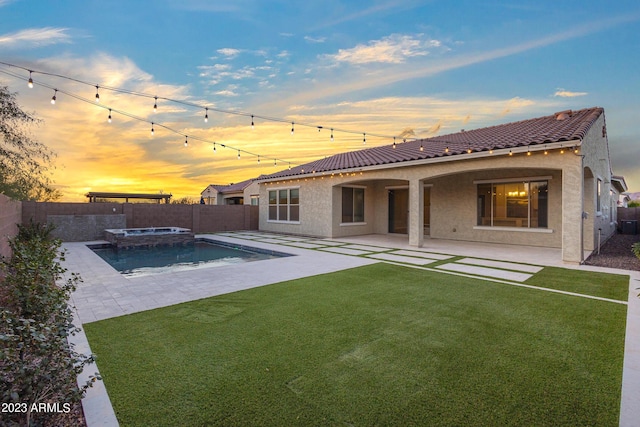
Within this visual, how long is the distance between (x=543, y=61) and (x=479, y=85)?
201 centimetres

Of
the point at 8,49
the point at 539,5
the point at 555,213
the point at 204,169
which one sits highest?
the point at 539,5

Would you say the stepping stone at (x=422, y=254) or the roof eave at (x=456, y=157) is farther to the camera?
the stepping stone at (x=422, y=254)

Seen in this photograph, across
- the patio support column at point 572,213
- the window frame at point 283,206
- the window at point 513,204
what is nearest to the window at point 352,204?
the window frame at point 283,206

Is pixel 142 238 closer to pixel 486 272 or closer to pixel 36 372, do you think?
pixel 36 372

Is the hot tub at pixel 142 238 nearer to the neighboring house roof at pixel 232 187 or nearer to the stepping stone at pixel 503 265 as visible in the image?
the stepping stone at pixel 503 265

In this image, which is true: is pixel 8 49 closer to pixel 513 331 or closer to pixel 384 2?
pixel 384 2

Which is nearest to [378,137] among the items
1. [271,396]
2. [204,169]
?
[271,396]

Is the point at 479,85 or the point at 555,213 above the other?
the point at 479,85

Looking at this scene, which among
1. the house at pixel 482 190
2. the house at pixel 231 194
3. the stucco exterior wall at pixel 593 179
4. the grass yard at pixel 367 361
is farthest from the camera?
the house at pixel 231 194

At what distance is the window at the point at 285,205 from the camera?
53.1 feet

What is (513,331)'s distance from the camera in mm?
3605

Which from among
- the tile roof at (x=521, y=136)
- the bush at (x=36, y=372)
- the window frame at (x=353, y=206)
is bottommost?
the bush at (x=36, y=372)

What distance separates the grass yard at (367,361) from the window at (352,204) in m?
9.89

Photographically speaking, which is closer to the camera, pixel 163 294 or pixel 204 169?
pixel 163 294
